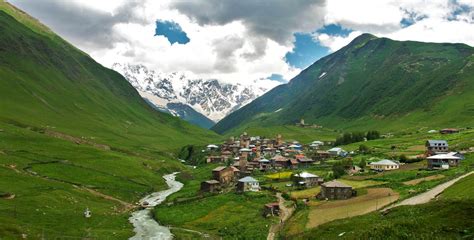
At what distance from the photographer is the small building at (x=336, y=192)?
10152cm

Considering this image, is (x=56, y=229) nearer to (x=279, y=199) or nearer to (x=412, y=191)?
(x=279, y=199)

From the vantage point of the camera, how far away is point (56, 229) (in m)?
91.6

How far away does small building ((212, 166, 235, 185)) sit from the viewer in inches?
6240

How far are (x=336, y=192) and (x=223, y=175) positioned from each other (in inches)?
2554

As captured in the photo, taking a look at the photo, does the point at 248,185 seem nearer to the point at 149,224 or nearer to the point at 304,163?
the point at 149,224

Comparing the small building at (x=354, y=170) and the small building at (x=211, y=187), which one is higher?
the small building at (x=354, y=170)

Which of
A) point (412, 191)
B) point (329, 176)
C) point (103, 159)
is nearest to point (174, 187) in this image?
point (103, 159)

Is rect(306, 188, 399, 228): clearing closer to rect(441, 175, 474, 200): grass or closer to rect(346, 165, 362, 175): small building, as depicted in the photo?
rect(441, 175, 474, 200): grass

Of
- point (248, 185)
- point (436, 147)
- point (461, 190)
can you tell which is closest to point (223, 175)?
point (248, 185)

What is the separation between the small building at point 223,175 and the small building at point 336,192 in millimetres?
58063

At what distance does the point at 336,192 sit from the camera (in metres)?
103

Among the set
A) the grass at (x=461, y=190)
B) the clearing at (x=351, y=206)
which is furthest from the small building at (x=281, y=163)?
the grass at (x=461, y=190)

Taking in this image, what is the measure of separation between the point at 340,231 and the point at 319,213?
24277 millimetres

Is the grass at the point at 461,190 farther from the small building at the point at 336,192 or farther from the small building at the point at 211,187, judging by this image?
the small building at the point at 211,187
